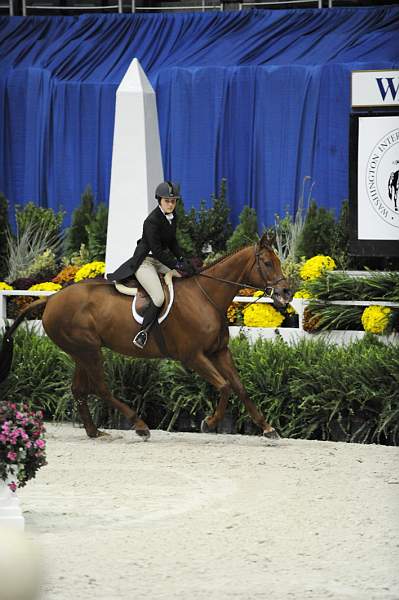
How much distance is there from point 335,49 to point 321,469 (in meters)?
10.3

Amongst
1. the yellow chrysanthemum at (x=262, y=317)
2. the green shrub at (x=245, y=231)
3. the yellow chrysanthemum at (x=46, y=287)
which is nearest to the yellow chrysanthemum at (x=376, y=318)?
the yellow chrysanthemum at (x=262, y=317)

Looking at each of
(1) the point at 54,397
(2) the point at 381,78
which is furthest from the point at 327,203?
(1) the point at 54,397

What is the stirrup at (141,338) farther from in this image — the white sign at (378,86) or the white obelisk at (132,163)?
the white sign at (378,86)

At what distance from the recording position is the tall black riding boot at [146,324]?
11.7 meters

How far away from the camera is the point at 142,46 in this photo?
20.2 meters

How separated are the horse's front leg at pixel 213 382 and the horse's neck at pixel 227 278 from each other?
573mm

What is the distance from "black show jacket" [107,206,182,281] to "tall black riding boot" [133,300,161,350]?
1.29 feet

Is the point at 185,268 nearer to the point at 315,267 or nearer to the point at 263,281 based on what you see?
the point at 263,281

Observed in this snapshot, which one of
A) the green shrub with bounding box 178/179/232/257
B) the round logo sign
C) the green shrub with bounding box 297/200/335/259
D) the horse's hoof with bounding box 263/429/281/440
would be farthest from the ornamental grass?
the green shrub with bounding box 178/179/232/257

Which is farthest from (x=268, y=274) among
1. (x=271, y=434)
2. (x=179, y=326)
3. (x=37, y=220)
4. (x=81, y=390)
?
(x=37, y=220)

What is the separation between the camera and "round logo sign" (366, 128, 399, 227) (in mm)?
15453

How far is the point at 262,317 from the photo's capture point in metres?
14.8

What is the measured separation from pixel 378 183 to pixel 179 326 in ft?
15.8

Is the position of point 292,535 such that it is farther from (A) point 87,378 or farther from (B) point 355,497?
(A) point 87,378
